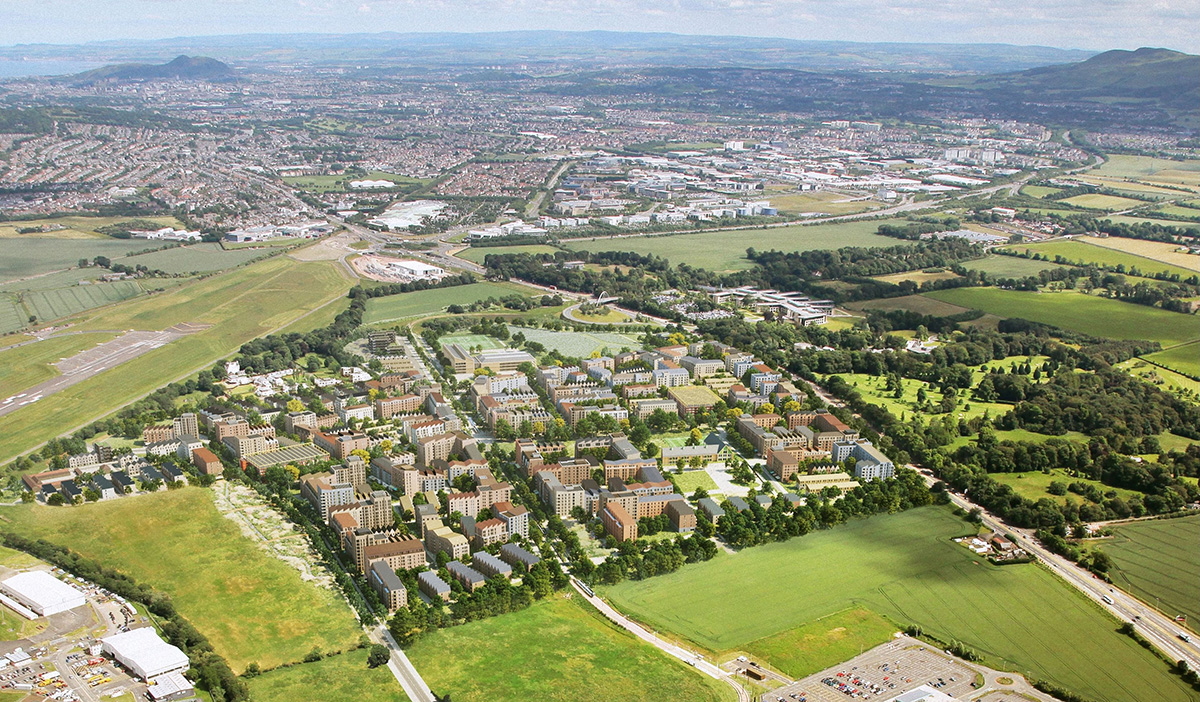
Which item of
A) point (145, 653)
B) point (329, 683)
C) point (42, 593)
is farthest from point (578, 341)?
point (145, 653)

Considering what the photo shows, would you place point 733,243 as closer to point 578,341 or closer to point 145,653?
point 578,341

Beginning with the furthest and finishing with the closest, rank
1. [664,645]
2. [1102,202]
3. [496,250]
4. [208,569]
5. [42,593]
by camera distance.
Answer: [1102,202], [496,250], [208,569], [42,593], [664,645]

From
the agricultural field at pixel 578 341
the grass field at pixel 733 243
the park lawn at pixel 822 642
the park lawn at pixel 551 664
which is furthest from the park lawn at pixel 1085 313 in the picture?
the park lawn at pixel 551 664

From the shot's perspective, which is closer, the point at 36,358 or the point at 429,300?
the point at 36,358

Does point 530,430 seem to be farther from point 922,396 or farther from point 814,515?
point 922,396

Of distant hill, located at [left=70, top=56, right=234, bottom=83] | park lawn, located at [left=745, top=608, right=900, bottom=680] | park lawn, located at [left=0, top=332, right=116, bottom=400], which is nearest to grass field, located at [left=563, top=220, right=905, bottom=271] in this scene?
park lawn, located at [left=0, top=332, right=116, bottom=400]

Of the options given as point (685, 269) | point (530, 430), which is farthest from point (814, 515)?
point (685, 269)

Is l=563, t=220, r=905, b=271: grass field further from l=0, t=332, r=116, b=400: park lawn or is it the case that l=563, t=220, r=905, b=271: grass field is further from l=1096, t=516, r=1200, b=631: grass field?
l=1096, t=516, r=1200, b=631: grass field
